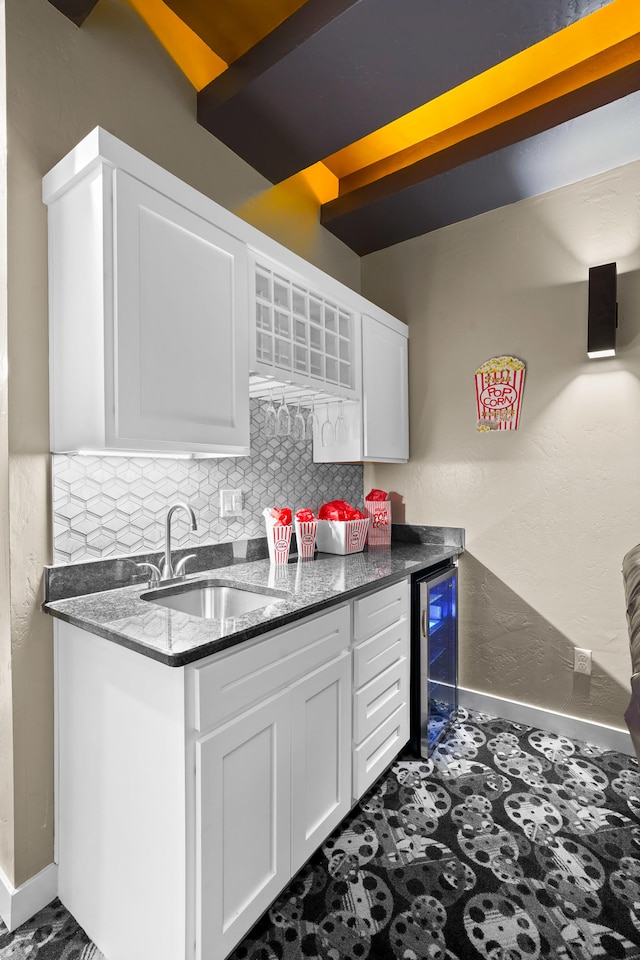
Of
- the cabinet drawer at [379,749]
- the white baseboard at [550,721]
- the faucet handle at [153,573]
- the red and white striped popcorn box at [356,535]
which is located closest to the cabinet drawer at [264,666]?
the cabinet drawer at [379,749]

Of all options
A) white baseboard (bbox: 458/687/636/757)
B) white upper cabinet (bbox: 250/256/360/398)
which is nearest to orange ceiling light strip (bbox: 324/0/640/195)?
white upper cabinet (bbox: 250/256/360/398)

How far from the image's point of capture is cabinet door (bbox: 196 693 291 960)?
113 centimetres

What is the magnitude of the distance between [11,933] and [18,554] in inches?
42.4

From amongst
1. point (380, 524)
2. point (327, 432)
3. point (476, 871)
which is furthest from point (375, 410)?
point (476, 871)

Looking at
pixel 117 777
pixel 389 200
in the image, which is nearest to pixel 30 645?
pixel 117 777

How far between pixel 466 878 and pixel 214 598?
124cm

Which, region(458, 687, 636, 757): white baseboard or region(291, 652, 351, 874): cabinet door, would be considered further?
region(458, 687, 636, 757): white baseboard

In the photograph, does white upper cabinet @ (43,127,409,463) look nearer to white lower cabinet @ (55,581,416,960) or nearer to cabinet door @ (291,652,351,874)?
white lower cabinet @ (55,581,416,960)

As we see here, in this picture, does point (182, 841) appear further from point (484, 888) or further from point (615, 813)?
point (615, 813)

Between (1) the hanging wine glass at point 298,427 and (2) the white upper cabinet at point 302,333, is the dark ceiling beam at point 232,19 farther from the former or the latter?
(1) the hanging wine glass at point 298,427

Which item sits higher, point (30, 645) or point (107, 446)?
point (107, 446)

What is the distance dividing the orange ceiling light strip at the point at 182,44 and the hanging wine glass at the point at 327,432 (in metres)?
1.53

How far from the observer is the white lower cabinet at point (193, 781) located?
1.12 m

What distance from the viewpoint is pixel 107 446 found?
1.31 metres
